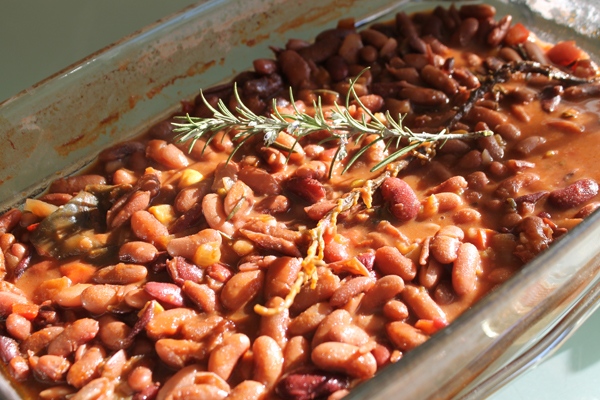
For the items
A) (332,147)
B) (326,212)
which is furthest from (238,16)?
(326,212)

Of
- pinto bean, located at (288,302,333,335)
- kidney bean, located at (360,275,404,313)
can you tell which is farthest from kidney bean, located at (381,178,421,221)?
pinto bean, located at (288,302,333,335)

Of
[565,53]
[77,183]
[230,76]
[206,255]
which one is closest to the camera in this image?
[206,255]

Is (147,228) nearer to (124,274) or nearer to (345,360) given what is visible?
(124,274)

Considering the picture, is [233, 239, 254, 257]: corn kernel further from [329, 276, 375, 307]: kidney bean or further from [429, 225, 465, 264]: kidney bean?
[429, 225, 465, 264]: kidney bean

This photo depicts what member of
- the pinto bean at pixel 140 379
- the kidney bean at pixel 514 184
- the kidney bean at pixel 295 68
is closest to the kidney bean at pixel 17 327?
the pinto bean at pixel 140 379

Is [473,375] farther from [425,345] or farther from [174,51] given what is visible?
[174,51]

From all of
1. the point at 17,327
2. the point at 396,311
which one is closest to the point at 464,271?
the point at 396,311
